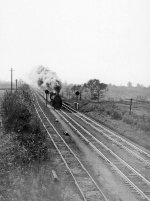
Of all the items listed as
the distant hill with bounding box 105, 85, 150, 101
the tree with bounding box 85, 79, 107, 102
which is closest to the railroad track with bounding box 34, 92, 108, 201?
the tree with bounding box 85, 79, 107, 102

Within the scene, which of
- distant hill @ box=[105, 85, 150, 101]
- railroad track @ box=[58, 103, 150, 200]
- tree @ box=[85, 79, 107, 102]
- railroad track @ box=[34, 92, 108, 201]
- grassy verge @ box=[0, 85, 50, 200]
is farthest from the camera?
distant hill @ box=[105, 85, 150, 101]

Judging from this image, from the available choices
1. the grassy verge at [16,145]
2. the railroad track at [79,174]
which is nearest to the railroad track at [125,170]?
the railroad track at [79,174]

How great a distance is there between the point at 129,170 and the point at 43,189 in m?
5.11

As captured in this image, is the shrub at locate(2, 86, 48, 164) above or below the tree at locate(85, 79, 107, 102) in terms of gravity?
below

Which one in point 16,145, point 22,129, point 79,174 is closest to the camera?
point 79,174

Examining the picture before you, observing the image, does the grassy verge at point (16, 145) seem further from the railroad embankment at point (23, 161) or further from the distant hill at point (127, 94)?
the distant hill at point (127, 94)

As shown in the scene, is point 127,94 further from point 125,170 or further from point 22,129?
point 125,170

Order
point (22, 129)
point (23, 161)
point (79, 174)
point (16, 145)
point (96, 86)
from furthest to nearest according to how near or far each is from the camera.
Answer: point (96, 86), point (22, 129), point (16, 145), point (23, 161), point (79, 174)

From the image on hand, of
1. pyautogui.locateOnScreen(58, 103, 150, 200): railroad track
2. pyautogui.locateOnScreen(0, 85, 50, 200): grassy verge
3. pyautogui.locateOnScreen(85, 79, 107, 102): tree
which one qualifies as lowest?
pyautogui.locateOnScreen(58, 103, 150, 200): railroad track

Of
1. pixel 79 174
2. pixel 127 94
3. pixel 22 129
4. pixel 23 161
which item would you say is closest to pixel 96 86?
pixel 127 94

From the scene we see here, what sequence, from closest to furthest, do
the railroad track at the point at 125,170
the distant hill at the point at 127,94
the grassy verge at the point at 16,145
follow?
the railroad track at the point at 125,170
the grassy verge at the point at 16,145
the distant hill at the point at 127,94

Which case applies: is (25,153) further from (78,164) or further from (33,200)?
(33,200)

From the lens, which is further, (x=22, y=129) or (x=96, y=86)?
(x=96, y=86)

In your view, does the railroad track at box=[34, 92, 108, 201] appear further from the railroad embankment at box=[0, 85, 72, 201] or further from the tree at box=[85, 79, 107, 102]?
the tree at box=[85, 79, 107, 102]
